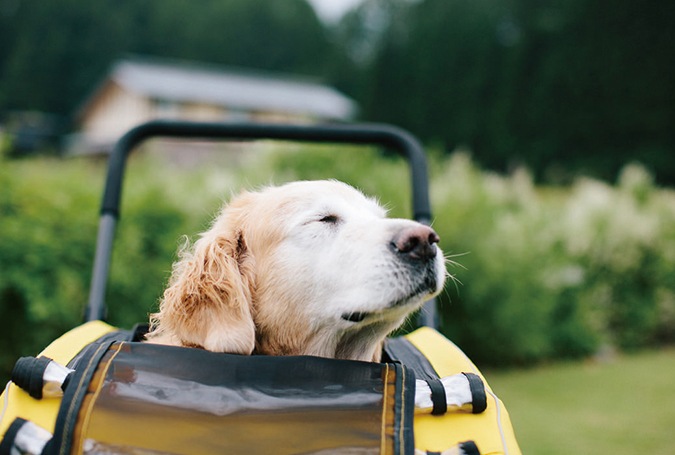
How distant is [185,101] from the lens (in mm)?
34656

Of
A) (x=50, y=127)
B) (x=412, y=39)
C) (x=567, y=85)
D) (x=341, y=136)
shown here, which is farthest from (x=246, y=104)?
(x=341, y=136)

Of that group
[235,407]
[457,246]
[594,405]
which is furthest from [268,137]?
[594,405]

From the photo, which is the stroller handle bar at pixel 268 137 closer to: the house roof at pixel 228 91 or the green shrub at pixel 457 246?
the green shrub at pixel 457 246

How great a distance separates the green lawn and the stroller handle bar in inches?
119

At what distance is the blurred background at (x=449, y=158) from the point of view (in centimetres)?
540

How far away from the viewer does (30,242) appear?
466cm

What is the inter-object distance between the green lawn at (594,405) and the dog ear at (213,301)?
3727mm

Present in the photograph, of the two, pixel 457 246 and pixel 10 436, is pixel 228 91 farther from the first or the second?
pixel 10 436

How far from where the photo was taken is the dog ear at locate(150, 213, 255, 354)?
1.95 meters

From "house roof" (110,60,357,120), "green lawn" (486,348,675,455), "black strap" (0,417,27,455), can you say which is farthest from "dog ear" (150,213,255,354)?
"house roof" (110,60,357,120)

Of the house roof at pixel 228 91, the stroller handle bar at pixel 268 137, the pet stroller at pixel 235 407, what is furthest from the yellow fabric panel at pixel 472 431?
the house roof at pixel 228 91

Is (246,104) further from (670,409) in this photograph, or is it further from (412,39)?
(670,409)

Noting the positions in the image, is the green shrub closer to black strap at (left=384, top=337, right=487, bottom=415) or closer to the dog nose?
black strap at (left=384, top=337, right=487, bottom=415)

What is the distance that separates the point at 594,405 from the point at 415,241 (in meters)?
5.38
